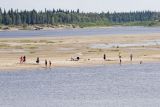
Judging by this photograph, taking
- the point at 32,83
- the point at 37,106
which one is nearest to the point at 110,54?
the point at 32,83

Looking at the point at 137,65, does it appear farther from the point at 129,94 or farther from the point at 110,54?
the point at 129,94

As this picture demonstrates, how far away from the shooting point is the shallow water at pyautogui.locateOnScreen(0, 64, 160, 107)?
46406 millimetres

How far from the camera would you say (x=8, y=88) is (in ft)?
183

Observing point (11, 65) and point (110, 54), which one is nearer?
point (11, 65)

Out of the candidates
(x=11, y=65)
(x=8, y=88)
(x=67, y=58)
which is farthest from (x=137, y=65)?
(x=8, y=88)

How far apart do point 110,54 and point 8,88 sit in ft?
95.1

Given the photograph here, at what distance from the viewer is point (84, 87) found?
5541cm

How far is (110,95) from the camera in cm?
4966

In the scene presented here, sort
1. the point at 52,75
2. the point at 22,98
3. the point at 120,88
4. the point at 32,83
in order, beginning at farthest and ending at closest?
1. the point at 52,75
2. the point at 32,83
3. the point at 120,88
4. the point at 22,98

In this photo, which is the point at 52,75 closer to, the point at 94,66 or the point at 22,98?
the point at 94,66

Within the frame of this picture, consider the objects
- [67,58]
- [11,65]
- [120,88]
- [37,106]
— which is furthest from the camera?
[67,58]

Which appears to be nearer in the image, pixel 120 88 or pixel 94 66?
pixel 120 88

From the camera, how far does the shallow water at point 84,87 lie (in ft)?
152

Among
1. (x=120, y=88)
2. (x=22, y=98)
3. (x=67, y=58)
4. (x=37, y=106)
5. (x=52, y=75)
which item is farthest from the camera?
(x=67, y=58)
